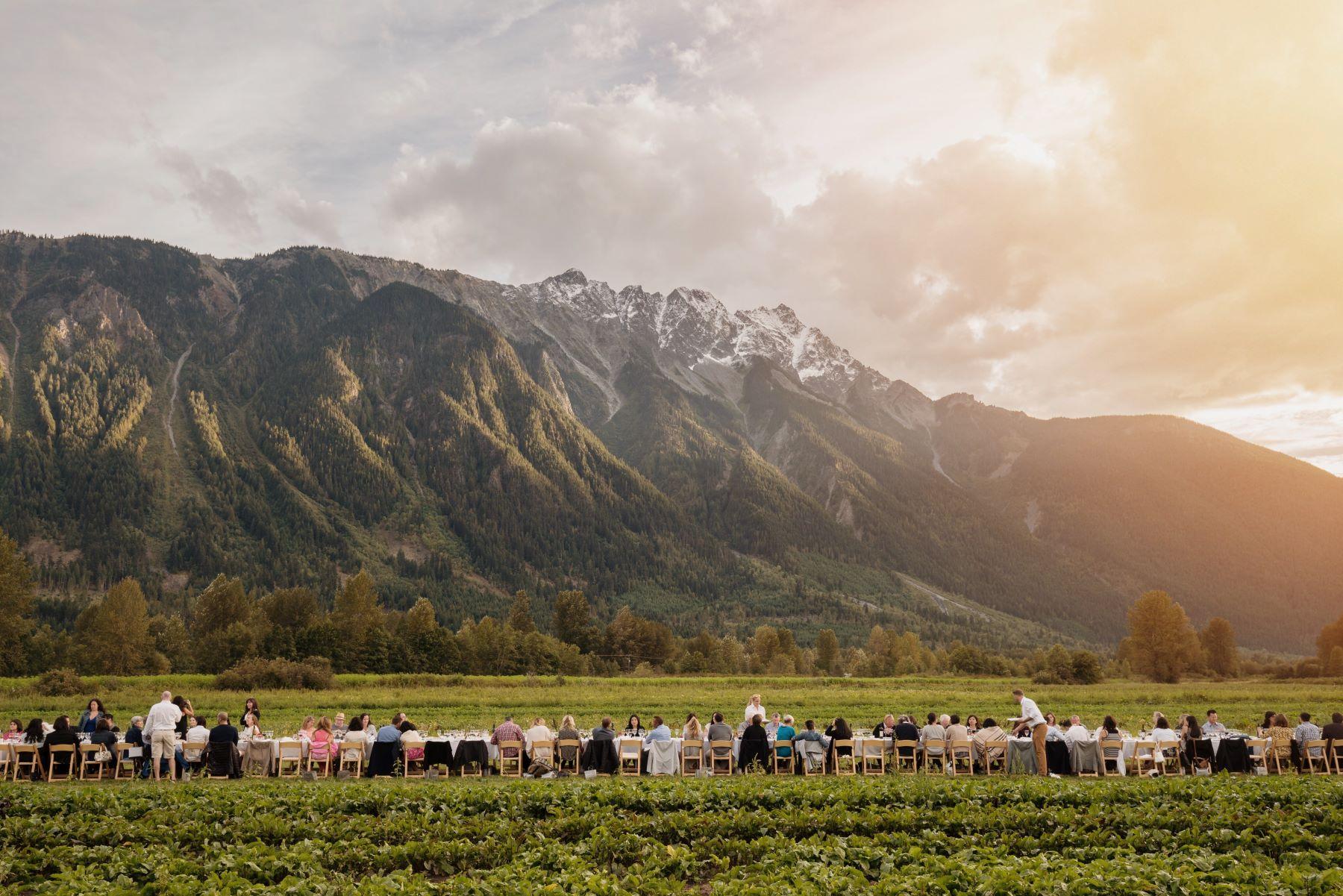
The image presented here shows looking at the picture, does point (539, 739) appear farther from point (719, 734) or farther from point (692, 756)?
point (719, 734)

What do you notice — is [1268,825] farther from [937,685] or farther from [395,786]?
[937,685]

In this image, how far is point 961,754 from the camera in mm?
27391

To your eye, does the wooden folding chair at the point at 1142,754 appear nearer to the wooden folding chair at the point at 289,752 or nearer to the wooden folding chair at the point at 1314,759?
the wooden folding chair at the point at 1314,759

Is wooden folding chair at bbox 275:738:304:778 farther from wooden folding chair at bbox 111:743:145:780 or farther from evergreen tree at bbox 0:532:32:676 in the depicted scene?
evergreen tree at bbox 0:532:32:676

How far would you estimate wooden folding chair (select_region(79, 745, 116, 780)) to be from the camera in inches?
1019

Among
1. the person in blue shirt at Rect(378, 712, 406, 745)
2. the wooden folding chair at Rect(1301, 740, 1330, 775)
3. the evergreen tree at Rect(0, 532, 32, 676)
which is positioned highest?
the evergreen tree at Rect(0, 532, 32, 676)

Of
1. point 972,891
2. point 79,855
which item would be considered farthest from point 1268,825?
point 79,855

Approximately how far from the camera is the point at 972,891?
11.9 meters

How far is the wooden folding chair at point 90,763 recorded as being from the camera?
2589 cm

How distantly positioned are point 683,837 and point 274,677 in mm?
59453

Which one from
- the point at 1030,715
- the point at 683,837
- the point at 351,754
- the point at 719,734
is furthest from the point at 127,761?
the point at 1030,715

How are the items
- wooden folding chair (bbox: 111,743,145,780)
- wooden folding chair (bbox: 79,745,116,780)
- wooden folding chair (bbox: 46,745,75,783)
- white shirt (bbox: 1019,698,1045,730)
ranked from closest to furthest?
wooden folding chair (bbox: 46,745,75,783)
wooden folding chair (bbox: 79,745,116,780)
wooden folding chair (bbox: 111,743,145,780)
white shirt (bbox: 1019,698,1045,730)

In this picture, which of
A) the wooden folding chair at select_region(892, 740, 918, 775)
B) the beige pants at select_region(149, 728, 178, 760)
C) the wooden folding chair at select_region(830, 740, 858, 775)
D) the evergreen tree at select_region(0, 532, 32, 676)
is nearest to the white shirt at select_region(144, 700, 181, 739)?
the beige pants at select_region(149, 728, 178, 760)

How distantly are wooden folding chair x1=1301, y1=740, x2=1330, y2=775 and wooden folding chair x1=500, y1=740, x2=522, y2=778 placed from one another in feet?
86.2
